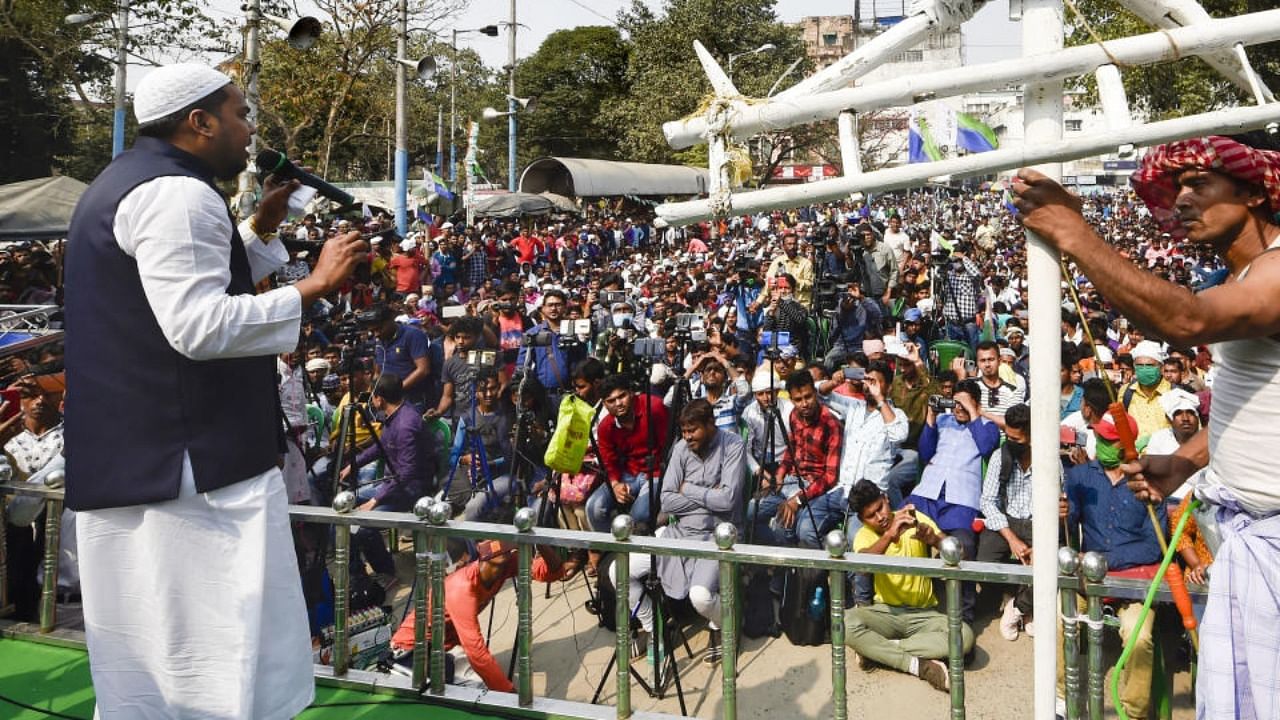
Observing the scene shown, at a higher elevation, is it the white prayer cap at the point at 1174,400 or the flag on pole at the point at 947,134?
the flag on pole at the point at 947,134

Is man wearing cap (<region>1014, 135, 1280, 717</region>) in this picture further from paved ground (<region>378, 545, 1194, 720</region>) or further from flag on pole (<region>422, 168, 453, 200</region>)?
flag on pole (<region>422, 168, 453, 200</region>)

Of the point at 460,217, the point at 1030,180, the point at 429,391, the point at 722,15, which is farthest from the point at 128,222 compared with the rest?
the point at 722,15

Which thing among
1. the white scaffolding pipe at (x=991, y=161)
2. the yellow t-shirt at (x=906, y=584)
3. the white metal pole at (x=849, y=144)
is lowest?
Answer: the yellow t-shirt at (x=906, y=584)

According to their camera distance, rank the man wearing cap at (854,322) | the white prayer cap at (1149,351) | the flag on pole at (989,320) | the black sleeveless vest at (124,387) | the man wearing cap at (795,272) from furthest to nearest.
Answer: the man wearing cap at (795,272) < the flag on pole at (989,320) < the man wearing cap at (854,322) < the white prayer cap at (1149,351) < the black sleeveless vest at (124,387)

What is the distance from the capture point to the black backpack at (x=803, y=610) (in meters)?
4.88

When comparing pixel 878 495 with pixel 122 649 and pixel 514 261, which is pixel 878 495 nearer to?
pixel 122 649

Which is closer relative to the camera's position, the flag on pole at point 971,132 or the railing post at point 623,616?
the railing post at point 623,616

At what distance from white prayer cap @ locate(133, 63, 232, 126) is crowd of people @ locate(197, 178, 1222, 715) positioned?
1.78 ft

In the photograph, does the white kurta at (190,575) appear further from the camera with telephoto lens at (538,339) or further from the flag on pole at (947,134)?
the camera with telephoto lens at (538,339)

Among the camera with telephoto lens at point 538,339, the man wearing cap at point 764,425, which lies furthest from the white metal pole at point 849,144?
the camera with telephoto lens at point 538,339

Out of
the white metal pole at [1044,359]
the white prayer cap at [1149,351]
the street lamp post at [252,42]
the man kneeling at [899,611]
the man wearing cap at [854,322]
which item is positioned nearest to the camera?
the white metal pole at [1044,359]

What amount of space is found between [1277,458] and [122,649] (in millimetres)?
2320

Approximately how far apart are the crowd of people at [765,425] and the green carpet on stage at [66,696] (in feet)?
3.52

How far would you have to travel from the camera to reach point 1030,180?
1.65 meters
